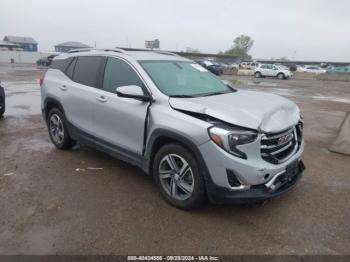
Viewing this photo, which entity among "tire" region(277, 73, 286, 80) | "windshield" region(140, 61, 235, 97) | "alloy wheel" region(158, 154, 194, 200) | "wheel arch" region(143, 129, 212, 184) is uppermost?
"windshield" region(140, 61, 235, 97)

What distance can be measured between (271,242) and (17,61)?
70638mm

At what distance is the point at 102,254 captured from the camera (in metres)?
2.90

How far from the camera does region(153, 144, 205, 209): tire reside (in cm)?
342

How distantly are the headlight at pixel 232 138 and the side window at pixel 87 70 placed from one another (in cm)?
237

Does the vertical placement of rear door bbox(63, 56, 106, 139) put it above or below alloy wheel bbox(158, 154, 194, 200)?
above

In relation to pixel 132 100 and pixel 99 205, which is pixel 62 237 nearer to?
pixel 99 205

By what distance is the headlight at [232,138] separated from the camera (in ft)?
10.2

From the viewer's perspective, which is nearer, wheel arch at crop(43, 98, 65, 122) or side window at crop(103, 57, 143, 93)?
side window at crop(103, 57, 143, 93)

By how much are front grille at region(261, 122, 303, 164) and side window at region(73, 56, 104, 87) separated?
8.96ft

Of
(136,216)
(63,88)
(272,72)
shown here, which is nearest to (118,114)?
(136,216)

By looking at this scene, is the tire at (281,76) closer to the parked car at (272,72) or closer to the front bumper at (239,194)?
the parked car at (272,72)

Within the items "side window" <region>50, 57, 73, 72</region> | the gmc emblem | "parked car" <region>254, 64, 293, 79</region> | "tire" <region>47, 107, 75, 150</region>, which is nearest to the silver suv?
the gmc emblem

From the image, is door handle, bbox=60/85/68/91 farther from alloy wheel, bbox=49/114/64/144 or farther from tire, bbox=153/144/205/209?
tire, bbox=153/144/205/209

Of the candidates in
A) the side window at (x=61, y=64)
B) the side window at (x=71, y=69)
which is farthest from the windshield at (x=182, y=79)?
the side window at (x=61, y=64)
